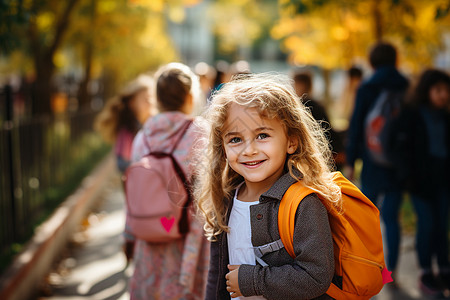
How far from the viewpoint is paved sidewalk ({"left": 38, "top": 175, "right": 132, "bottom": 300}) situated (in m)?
4.77

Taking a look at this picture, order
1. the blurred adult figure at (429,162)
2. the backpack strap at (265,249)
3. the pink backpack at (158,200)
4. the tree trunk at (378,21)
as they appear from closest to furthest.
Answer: the backpack strap at (265,249), the pink backpack at (158,200), the blurred adult figure at (429,162), the tree trunk at (378,21)

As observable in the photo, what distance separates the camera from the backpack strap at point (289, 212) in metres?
1.90

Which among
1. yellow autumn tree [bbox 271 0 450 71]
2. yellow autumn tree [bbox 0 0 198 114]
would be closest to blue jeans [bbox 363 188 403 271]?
yellow autumn tree [bbox 271 0 450 71]

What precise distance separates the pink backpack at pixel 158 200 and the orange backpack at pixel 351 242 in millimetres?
1109

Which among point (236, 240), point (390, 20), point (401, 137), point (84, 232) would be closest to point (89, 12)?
point (84, 232)

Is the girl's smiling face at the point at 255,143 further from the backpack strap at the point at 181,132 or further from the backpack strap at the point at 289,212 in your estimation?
the backpack strap at the point at 181,132

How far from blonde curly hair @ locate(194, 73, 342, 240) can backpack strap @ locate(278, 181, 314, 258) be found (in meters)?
0.05

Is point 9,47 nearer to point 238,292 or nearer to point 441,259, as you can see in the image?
point 238,292

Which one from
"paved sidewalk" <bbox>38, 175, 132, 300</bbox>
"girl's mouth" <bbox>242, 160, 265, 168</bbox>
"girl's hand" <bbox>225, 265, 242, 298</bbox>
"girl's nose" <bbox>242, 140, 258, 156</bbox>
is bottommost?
"paved sidewalk" <bbox>38, 175, 132, 300</bbox>

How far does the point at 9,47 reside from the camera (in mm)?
5215

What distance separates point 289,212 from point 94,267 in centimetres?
407

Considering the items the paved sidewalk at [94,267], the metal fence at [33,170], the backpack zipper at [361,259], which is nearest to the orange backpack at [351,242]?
the backpack zipper at [361,259]

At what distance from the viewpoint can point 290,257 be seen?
6.43 ft

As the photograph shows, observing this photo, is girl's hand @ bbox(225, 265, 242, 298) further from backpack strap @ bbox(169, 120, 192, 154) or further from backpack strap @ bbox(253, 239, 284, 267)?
backpack strap @ bbox(169, 120, 192, 154)
